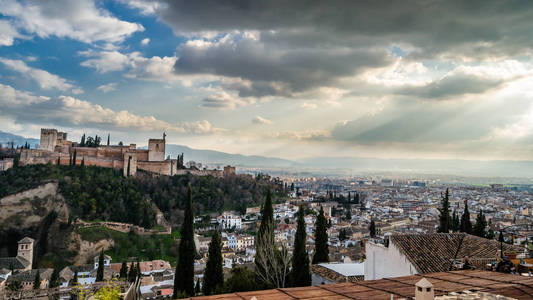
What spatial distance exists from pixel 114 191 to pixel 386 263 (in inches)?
1629

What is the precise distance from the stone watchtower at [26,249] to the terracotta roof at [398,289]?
121ft

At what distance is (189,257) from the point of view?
50.6 ft

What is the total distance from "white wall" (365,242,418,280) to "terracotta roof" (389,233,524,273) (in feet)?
0.76

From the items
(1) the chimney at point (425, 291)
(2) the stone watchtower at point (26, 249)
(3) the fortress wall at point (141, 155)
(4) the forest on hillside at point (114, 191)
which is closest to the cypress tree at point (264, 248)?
(1) the chimney at point (425, 291)

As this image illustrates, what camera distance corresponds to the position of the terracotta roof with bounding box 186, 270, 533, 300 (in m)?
5.39

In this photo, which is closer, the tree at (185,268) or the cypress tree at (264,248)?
the tree at (185,268)

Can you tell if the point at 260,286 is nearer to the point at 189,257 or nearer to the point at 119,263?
the point at 189,257

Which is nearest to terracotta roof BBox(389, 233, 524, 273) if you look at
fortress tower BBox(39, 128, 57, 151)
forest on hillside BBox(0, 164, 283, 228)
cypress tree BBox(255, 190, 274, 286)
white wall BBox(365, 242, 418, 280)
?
white wall BBox(365, 242, 418, 280)

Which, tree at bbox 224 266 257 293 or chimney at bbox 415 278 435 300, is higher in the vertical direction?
chimney at bbox 415 278 435 300

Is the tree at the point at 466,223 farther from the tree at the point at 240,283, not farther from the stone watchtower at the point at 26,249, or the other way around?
the stone watchtower at the point at 26,249

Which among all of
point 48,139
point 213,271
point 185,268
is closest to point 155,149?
point 48,139

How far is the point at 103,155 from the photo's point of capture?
53.5 meters

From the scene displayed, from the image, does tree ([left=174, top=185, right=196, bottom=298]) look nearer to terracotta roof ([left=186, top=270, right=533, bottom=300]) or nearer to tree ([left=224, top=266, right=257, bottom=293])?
tree ([left=224, top=266, right=257, bottom=293])

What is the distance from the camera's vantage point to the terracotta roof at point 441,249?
10.1 metres
